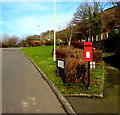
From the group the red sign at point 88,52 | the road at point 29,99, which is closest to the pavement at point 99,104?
the road at point 29,99

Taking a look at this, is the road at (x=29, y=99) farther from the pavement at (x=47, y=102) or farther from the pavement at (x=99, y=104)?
the pavement at (x=99, y=104)

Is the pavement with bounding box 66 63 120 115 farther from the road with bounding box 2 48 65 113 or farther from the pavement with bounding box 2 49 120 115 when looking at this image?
the road with bounding box 2 48 65 113

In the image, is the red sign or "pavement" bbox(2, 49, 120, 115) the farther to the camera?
the red sign

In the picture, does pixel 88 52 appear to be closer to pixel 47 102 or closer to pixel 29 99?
pixel 47 102

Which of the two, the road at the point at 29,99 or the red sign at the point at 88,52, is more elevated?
the red sign at the point at 88,52

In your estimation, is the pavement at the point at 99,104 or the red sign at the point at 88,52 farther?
Result: the red sign at the point at 88,52

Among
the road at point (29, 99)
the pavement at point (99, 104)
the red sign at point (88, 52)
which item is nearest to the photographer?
the pavement at point (99, 104)

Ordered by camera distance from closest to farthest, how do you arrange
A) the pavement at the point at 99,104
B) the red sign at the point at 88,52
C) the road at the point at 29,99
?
the pavement at the point at 99,104 → the road at the point at 29,99 → the red sign at the point at 88,52

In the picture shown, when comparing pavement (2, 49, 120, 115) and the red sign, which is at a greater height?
the red sign

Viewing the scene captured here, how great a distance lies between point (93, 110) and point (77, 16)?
39.7 m

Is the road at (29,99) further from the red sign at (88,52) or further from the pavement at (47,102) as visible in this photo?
the red sign at (88,52)

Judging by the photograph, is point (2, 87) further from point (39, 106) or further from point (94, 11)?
point (94, 11)

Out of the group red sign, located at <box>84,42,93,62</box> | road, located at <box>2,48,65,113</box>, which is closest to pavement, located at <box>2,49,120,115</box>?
road, located at <box>2,48,65,113</box>

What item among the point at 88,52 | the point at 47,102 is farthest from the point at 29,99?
the point at 88,52
